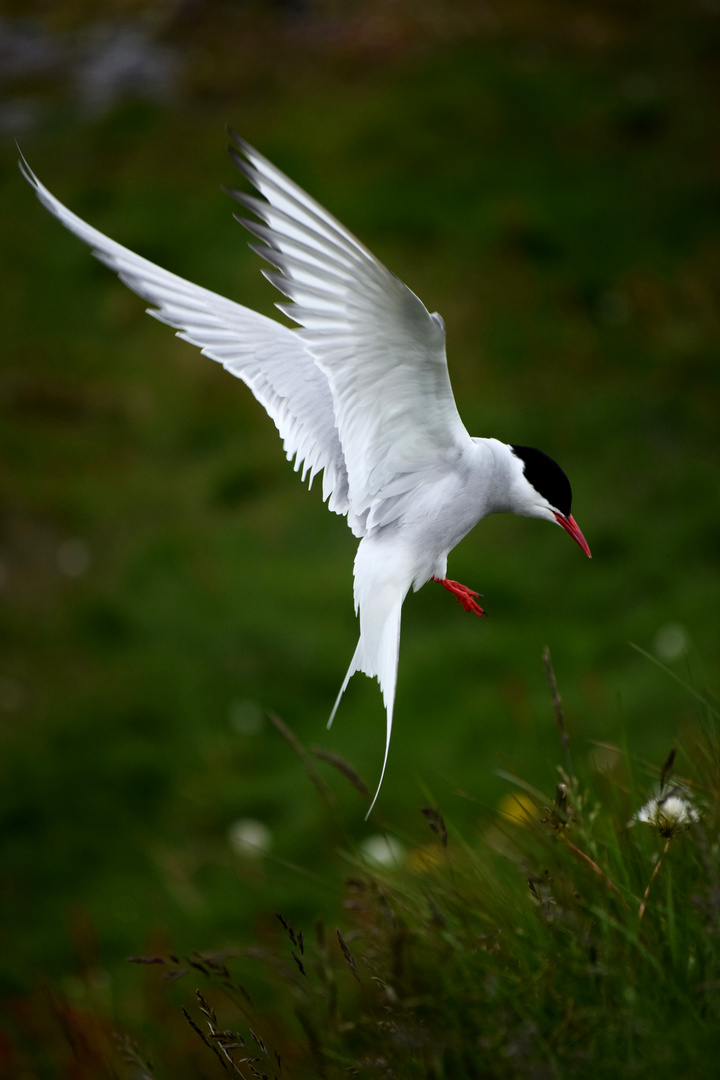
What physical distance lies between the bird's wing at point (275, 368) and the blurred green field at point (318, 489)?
164 centimetres

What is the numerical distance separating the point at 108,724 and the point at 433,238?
3829mm

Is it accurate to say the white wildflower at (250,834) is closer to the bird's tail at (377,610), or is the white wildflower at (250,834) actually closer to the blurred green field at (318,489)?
the blurred green field at (318,489)

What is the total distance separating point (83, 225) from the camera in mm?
1392

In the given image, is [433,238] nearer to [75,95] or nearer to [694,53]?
[694,53]

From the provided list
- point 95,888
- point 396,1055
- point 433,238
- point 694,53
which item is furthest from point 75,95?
point 396,1055

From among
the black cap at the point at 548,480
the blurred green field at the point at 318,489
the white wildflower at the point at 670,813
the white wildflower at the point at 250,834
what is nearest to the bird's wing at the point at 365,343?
the black cap at the point at 548,480

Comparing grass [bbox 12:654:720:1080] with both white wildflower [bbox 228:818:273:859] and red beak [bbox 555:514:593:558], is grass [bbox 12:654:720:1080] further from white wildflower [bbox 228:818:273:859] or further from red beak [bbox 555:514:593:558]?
white wildflower [bbox 228:818:273:859]

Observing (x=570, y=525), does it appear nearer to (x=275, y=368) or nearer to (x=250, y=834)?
(x=275, y=368)

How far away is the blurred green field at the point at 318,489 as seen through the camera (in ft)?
13.6

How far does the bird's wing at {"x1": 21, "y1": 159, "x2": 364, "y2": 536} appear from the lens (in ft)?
5.91

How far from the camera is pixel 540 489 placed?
1.39 metres

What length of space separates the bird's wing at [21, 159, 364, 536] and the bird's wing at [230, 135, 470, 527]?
297 millimetres

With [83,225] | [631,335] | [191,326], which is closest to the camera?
[83,225]

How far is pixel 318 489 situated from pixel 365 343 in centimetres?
478
